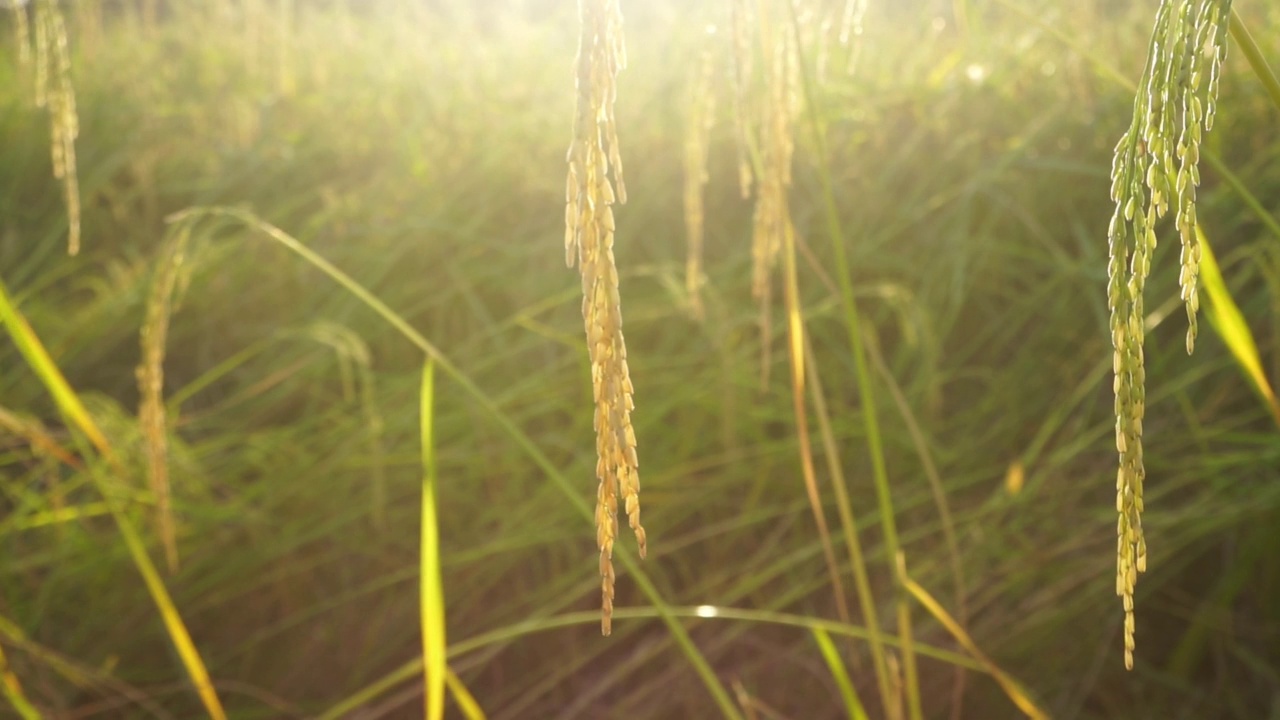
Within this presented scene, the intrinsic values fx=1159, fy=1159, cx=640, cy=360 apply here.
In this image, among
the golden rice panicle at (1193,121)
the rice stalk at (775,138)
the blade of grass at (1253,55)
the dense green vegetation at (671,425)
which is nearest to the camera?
the golden rice panicle at (1193,121)

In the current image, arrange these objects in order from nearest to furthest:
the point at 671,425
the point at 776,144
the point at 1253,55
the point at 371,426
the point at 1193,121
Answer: the point at 1193,121
the point at 1253,55
the point at 776,144
the point at 371,426
the point at 671,425

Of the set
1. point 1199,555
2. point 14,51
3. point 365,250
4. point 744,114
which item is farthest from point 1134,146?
point 14,51

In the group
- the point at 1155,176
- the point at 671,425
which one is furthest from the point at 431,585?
the point at 671,425

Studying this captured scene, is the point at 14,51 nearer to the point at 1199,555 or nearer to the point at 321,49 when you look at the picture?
the point at 321,49

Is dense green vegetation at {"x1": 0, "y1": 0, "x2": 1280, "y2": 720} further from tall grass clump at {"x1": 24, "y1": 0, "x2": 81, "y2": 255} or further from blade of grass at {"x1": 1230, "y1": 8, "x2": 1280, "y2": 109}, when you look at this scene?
blade of grass at {"x1": 1230, "y1": 8, "x2": 1280, "y2": 109}

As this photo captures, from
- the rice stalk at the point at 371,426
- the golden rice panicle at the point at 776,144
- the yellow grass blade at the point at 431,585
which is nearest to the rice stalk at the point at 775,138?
the golden rice panicle at the point at 776,144

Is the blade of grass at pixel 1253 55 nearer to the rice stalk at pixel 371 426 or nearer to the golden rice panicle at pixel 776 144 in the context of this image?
the golden rice panicle at pixel 776 144

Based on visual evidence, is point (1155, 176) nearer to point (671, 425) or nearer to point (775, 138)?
point (775, 138)
